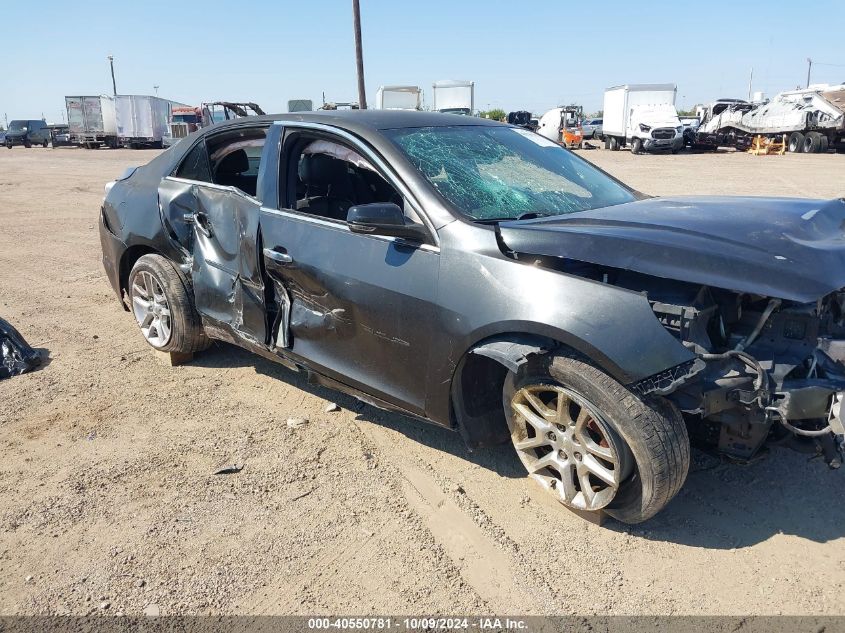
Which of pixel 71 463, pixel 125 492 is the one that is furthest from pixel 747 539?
pixel 71 463

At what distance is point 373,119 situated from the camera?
12.6 feet

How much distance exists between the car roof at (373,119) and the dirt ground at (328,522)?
5.64 ft

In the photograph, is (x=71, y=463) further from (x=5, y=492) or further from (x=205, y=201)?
(x=205, y=201)

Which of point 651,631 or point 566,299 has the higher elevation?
point 566,299

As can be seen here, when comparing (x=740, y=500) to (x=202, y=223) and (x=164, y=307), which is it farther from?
(x=164, y=307)

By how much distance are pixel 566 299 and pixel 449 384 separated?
727 mm

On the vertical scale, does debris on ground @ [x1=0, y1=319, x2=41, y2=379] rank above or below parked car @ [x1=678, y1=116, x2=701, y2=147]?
below

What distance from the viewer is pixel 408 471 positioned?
354 centimetres

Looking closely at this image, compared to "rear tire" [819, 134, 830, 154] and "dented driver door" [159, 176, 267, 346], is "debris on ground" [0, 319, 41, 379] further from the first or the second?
"rear tire" [819, 134, 830, 154]

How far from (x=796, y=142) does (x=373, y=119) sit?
28.7 metres

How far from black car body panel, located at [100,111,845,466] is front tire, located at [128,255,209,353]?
36cm

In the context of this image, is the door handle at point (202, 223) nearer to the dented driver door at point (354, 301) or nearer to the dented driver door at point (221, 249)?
the dented driver door at point (221, 249)

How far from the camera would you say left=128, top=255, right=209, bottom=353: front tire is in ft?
15.7

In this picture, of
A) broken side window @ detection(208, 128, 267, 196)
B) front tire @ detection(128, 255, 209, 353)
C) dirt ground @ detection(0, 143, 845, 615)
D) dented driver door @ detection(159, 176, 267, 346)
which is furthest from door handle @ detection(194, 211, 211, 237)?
dirt ground @ detection(0, 143, 845, 615)
